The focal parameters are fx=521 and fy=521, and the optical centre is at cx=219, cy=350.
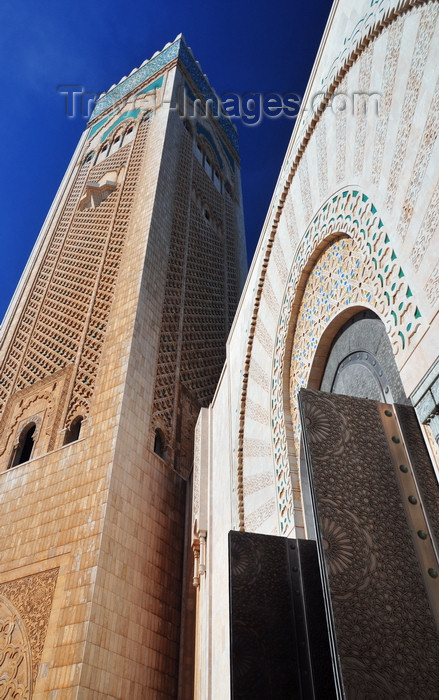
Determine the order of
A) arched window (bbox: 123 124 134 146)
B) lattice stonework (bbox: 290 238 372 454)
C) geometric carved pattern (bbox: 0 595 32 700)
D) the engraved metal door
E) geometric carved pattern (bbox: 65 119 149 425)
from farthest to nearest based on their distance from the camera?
arched window (bbox: 123 124 134 146)
geometric carved pattern (bbox: 65 119 149 425)
geometric carved pattern (bbox: 0 595 32 700)
lattice stonework (bbox: 290 238 372 454)
the engraved metal door

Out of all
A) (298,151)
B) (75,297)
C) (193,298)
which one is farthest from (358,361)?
(75,297)

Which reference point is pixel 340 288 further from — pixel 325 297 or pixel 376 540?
pixel 376 540

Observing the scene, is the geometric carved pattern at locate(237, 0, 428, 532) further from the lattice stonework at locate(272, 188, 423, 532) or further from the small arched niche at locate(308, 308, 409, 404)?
the small arched niche at locate(308, 308, 409, 404)

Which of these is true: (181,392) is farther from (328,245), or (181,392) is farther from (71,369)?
(328,245)

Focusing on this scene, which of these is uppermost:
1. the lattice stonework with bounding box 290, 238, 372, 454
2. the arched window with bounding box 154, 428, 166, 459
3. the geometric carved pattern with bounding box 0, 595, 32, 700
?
the arched window with bounding box 154, 428, 166, 459

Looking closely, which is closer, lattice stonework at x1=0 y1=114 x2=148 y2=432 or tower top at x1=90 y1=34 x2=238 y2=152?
lattice stonework at x1=0 y1=114 x2=148 y2=432

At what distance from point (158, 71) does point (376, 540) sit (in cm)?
820

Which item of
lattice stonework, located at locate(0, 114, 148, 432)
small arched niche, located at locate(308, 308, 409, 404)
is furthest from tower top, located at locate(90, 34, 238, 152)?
small arched niche, located at locate(308, 308, 409, 404)

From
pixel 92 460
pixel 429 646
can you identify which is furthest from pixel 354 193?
pixel 92 460

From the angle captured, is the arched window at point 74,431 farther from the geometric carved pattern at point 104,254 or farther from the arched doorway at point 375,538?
the arched doorway at point 375,538

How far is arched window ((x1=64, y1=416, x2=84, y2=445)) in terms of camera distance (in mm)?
3714

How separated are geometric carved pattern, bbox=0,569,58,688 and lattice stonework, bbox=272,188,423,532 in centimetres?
149

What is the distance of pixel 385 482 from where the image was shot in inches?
43.1

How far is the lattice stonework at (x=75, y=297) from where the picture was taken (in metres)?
4.29
